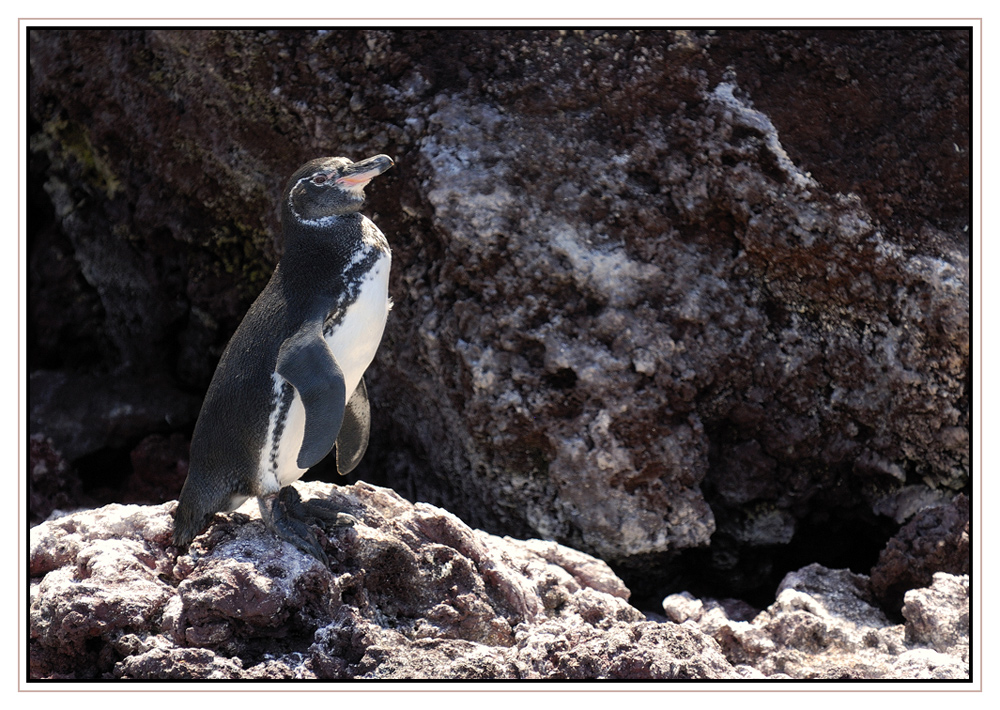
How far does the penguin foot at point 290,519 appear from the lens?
2453 mm

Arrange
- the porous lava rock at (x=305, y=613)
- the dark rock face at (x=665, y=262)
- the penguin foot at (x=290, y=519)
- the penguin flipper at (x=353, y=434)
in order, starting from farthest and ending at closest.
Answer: the dark rock face at (x=665, y=262) < the penguin flipper at (x=353, y=434) < the penguin foot at (x=290, y=519) < the porous lava rock at (x=305, y=613)

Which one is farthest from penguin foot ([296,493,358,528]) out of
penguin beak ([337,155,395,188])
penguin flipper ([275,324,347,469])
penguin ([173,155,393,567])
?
penguin beak ([337,155,395,188])

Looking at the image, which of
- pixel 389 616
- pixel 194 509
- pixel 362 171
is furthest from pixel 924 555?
pixel 194 509

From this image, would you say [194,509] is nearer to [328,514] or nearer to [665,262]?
[328,514]

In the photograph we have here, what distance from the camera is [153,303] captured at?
15.9ft

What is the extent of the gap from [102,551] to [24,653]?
307 millimetres

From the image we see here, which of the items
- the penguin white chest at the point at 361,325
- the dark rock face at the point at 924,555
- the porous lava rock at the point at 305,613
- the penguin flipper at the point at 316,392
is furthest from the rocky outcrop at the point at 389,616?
the penguin white chest at the point at 361,325

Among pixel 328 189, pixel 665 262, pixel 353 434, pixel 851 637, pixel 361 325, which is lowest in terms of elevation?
pixel 851 637

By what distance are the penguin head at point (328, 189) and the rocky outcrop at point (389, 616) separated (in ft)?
2.86

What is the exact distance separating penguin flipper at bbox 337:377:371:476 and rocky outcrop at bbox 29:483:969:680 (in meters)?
0.13

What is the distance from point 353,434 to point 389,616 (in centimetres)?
72

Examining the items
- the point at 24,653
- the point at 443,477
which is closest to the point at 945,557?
the point at 443,477

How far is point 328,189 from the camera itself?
106 inches

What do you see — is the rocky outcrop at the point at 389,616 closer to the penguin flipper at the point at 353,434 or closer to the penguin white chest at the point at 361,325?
the penguin flipper at the point at 353,434
